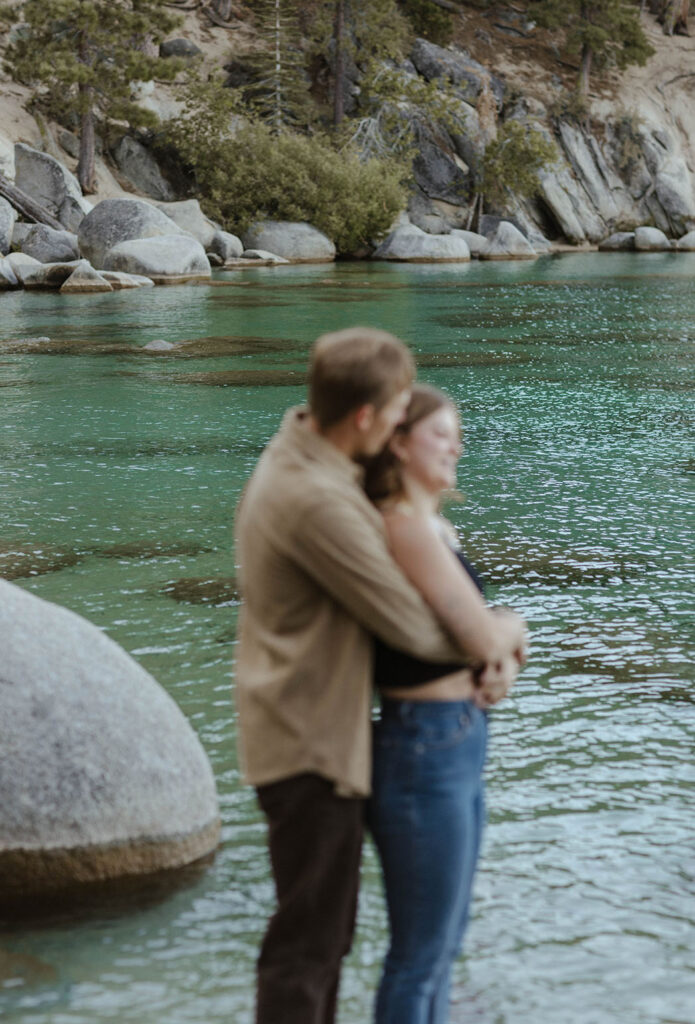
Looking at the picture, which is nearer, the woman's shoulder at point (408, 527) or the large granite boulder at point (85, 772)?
the woman's shoulder at point (408, 527)

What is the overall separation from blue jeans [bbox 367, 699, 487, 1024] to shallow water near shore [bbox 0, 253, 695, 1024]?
35.8 inches

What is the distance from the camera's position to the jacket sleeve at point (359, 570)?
2342mm

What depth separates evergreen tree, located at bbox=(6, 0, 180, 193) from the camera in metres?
37.1

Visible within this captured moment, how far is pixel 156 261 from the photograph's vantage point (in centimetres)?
3100

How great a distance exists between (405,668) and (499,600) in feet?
14.4

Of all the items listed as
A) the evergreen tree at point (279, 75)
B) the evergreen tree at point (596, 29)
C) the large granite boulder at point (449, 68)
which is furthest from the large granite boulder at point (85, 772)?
the evergreen tree at point (596, 29)

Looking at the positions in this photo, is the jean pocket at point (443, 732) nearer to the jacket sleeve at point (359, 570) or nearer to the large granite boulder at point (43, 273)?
the jacket sleeve at point (359, 570)

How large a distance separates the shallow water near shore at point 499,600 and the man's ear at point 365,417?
168 cm

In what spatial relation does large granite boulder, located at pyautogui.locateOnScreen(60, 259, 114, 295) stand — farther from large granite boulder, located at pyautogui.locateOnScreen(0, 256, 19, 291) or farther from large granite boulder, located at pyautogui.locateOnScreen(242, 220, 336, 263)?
large granite boulder, located at pyautogui.locateOnScreen(242, 220, 336, 263)

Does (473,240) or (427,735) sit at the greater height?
(427,735)

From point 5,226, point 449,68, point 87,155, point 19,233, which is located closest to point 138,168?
point 87,155

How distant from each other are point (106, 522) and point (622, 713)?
4.27 metres

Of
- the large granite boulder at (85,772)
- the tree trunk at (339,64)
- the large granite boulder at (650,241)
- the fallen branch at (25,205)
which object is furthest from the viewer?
the large granite boulder at (650,241)

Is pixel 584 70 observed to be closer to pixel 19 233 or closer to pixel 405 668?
pixel 19 233
